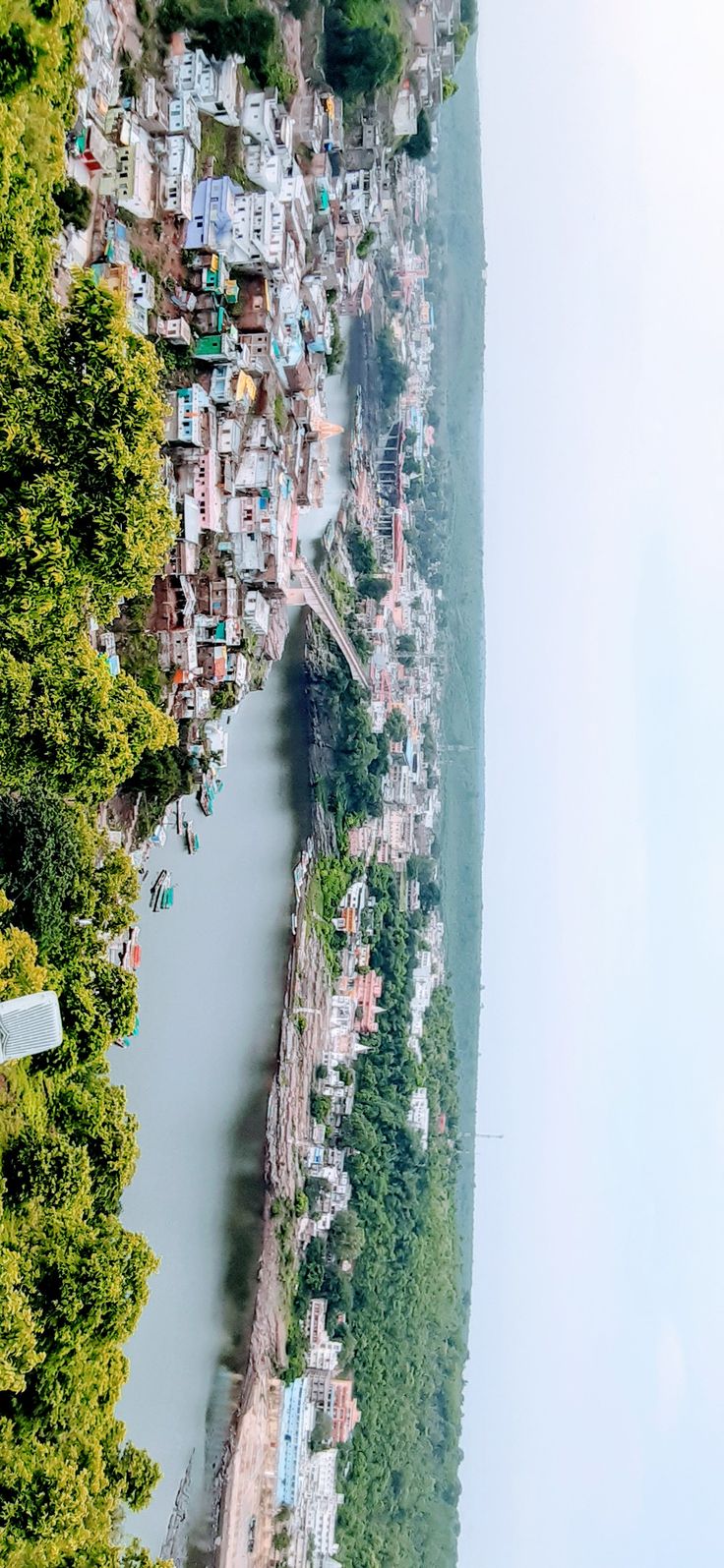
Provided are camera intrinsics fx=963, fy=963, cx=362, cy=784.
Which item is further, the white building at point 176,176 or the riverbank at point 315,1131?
the riverbank at point 315,1131

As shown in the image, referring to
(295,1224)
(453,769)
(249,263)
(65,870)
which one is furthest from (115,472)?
(453,769)

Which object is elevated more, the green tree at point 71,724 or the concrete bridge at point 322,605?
the concrete bridge at point 322,605

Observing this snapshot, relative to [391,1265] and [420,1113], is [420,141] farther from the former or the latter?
[391,1265]

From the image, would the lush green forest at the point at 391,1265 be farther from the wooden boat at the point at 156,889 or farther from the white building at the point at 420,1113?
the wooden boat at the point at 156,889

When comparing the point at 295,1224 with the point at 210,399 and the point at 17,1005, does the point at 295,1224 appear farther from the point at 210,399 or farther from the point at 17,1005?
the point at 210,399

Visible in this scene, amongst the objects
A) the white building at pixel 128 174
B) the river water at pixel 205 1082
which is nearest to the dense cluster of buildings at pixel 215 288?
the white building at pixel 128 174

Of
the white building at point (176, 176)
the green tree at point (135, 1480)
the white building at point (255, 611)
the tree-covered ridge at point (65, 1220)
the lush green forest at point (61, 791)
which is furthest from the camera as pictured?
the white building at point (255, 611)

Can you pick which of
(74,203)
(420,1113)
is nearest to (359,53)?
(74,203)
